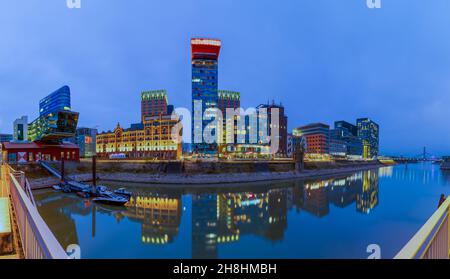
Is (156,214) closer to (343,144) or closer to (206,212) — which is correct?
(206,212)

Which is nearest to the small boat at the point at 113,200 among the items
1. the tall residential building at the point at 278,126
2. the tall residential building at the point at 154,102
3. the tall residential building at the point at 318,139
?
the tall residential building at the point at 278,126

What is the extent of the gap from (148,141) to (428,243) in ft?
286

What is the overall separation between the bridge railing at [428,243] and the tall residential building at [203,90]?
9816 centimetres

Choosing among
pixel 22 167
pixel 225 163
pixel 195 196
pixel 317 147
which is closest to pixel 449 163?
pixel 317 147

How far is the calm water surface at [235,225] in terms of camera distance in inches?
613

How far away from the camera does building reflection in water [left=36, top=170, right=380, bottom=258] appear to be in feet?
59.9

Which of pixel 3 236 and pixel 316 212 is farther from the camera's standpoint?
pixel 316 212

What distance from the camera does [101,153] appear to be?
312ft

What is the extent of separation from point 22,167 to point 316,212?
5056 centimetres

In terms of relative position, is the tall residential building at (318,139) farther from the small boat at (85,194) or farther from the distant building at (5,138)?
the distant building at (5,138)

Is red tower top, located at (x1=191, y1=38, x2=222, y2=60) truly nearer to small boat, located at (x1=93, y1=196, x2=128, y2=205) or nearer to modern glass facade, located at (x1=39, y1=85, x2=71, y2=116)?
modern glass facade, located at (x1=39, y1=85, x2=71, y2=116)

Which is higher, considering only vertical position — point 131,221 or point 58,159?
point 58,159

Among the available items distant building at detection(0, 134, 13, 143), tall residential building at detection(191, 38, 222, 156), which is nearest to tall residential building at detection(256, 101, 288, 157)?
tall residential building at detection(191, 38, 222, 156)

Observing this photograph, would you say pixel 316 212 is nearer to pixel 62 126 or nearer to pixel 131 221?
pixel 131 221
